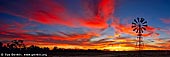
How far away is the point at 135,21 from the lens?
61.3 m

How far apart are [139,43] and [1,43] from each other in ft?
234

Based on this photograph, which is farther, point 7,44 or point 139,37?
point 7,44

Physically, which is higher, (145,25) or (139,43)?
(145,25)

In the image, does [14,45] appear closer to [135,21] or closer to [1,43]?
[1,43]

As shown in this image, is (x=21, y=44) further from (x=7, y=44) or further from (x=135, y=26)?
(x=135, y=26)

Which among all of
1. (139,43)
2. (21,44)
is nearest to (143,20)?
(139,43)

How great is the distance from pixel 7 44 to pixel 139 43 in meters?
71.4

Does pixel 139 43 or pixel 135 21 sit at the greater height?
pixel 135 21

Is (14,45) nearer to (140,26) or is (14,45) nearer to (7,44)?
(7,44)

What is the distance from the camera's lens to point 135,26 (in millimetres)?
61188

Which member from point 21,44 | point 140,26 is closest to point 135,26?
point 140,26

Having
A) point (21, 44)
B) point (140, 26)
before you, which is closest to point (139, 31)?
point (140, 26)

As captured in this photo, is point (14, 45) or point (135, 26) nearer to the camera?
point (135, 26)

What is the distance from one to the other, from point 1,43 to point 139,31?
236 feet
